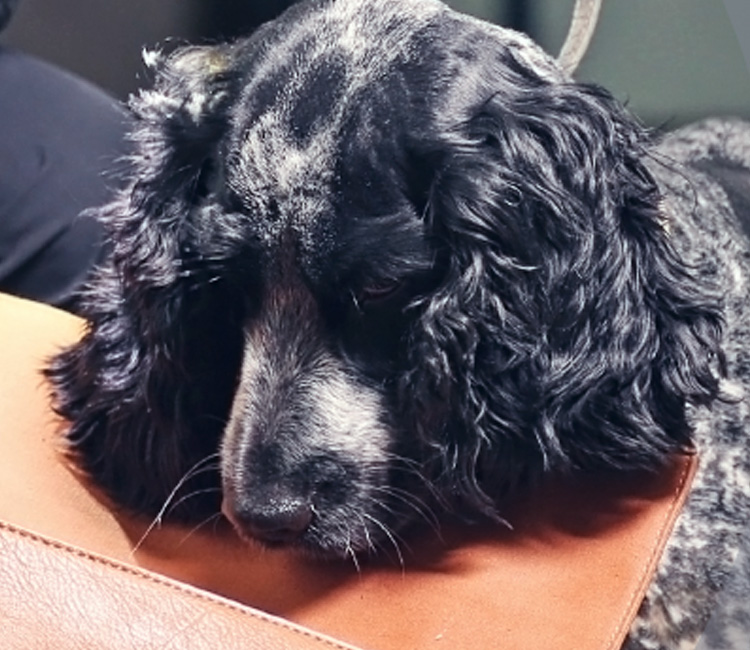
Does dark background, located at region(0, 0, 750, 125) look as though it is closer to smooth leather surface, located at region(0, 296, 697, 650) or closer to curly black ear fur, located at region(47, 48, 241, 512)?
curly black ear fur, located at region(47, 48, 241, 512)

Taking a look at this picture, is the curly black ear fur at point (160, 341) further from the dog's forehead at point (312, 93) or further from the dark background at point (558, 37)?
the dark background at point (558, 37)

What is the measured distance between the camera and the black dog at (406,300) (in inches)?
34.2

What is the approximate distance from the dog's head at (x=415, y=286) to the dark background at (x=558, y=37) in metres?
0.54

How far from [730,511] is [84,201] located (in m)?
0.83

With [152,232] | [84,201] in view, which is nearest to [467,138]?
[152,232]

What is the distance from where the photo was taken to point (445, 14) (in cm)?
99

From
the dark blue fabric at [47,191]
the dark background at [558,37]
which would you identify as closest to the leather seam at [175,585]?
the dark blue fabric at [47,191]

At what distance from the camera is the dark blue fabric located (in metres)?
1.34

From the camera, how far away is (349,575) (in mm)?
866

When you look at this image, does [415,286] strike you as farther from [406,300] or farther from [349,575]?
[349,575]

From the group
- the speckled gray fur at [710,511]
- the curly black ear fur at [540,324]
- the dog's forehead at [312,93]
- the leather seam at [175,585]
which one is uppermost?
the dog's forehead at [312,93]

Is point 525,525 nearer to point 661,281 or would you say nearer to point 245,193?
point 661,281

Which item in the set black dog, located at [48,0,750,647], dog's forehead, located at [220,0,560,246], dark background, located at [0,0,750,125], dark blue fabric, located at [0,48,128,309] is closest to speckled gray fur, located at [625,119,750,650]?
black dog, located at [48,0,750,647]

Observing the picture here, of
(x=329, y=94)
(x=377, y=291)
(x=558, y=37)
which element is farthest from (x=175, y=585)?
(x=558, y=37)
